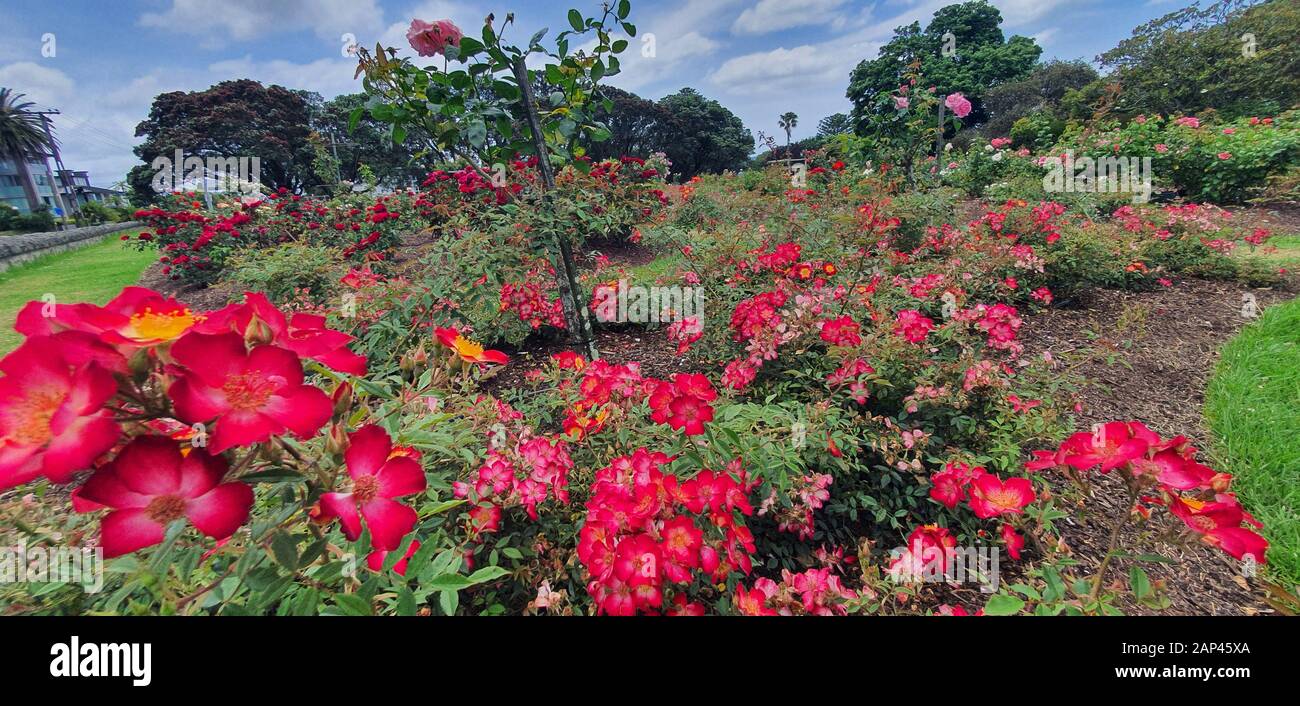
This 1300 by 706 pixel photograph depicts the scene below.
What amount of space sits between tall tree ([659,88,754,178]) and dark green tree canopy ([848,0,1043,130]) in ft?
20.5

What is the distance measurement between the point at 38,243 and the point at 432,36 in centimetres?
1486

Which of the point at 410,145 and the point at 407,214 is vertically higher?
the point at 410,145

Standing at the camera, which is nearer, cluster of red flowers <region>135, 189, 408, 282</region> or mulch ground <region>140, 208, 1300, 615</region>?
mulch ground <region>140, 208, 1300, 615</region>

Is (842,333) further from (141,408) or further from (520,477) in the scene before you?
(141,408)

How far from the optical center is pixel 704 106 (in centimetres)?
2656

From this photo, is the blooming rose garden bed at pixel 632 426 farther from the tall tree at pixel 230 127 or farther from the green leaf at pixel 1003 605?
the tall tree at pixel 230 127

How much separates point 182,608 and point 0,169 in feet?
152

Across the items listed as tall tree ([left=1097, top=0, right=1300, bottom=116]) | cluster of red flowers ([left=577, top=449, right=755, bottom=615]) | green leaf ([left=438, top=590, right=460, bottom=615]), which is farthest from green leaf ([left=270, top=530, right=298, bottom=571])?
tall tree ([left=1097, top=0, right=1300, bottom=116])

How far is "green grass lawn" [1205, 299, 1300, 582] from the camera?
1.77 meters

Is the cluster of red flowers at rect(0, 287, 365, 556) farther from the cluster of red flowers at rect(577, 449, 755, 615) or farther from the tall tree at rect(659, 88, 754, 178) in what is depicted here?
the tall tree at rect(659, 88, 754, 178)

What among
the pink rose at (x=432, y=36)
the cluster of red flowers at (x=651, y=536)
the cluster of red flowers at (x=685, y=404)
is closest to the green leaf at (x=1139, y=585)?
the cluster of red flowers at (x=651, y=536)

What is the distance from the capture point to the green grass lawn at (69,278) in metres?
6.15
